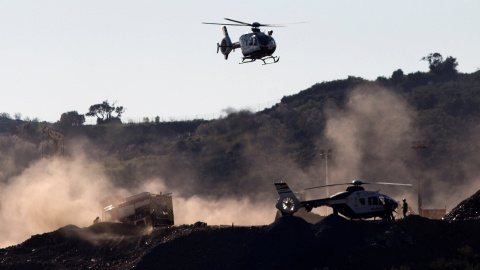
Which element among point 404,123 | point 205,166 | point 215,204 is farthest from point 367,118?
point 215,204

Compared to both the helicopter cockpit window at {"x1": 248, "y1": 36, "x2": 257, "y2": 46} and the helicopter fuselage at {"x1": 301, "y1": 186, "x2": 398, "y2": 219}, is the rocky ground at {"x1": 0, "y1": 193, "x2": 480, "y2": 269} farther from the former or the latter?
the helicopter cockpit window at {"x1": 248, "y1": 36, "x2": 257, "y2": 46}

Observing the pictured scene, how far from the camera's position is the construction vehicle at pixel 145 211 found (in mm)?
62719

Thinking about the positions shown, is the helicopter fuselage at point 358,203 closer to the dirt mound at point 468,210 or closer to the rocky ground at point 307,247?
the rocky ground at point 307,247

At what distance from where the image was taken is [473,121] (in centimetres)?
14925

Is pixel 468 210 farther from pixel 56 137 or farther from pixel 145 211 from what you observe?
pixel 56 137

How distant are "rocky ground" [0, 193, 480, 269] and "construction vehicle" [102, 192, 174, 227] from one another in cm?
962

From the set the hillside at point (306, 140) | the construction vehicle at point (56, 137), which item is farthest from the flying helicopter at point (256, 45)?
the hillside at point (306, 140)

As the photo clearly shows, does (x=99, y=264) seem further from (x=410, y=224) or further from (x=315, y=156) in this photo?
(x=315, y=156)

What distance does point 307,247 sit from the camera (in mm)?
45781

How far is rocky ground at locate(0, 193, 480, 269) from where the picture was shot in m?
44.6

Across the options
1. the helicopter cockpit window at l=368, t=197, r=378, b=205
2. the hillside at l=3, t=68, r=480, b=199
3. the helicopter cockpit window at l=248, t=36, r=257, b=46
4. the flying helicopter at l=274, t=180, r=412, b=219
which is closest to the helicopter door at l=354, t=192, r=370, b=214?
the flying helicopter at l=274, t=180, r=412, b=219

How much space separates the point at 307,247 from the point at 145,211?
20.6 metres

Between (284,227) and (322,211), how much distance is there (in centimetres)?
5286

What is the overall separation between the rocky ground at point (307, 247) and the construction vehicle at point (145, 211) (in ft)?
31.5
